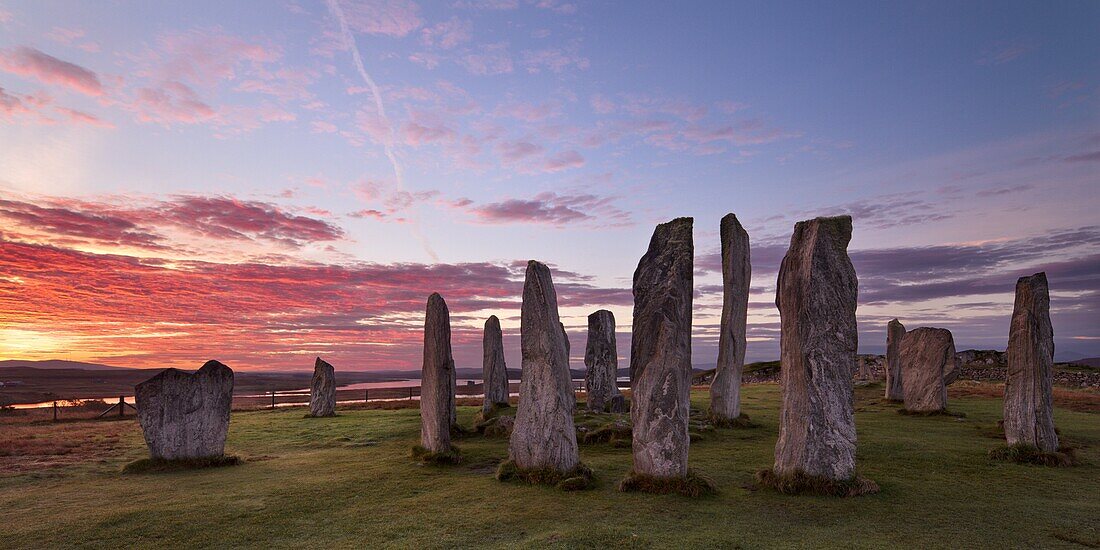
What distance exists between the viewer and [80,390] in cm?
5747

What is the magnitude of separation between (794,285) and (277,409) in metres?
28.2

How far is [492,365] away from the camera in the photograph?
2320 centimetres

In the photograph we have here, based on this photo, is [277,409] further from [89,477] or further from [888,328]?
[888,328]

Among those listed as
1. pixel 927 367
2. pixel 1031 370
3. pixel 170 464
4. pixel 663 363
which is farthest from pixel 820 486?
pixel 927 367

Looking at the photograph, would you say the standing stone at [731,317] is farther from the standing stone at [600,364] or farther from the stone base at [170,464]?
the stone base at [170,464]

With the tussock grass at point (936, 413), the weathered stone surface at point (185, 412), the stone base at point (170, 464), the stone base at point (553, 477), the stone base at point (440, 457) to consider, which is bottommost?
the tussock grass at point (936, 413)

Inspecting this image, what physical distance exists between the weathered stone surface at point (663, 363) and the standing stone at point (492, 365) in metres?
12.5

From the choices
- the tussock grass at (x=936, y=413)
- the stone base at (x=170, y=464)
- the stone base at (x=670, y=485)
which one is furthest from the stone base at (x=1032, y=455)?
the stone base at (x=170, y=464)

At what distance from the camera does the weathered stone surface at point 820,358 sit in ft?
33.9

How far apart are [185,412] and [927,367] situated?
79.1 ft

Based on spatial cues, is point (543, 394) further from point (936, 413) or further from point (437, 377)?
point (936, 413)

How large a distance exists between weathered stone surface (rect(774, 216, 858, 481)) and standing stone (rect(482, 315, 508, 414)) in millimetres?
13803

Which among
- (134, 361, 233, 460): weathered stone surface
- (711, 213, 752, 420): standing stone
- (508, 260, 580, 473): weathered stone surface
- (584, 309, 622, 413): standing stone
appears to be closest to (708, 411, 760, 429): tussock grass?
(711, 213, 752, 420): standing stone

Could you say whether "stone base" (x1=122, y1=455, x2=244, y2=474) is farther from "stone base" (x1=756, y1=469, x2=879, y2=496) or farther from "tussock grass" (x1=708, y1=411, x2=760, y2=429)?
"tussock grass" (x1=708, y1=411, x2=760, y2=429)
